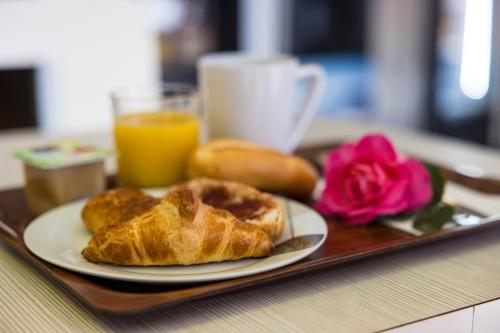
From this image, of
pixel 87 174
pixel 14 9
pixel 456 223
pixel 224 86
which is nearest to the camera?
pixel 456 223

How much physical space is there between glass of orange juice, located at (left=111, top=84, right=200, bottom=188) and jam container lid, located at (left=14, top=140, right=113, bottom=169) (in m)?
0.05

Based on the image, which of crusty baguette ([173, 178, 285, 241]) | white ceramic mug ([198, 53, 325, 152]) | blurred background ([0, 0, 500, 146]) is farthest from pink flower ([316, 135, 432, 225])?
blurred background ([0, 0, 500, 146])

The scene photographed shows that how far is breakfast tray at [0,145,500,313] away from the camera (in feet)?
1.73

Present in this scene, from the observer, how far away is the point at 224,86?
3.24ft

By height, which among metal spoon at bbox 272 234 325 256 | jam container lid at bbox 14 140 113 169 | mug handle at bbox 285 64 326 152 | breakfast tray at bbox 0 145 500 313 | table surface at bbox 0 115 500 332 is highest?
mug handle at bbox 285 64 326 152

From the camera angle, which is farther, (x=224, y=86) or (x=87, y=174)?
(x=224, y=86)

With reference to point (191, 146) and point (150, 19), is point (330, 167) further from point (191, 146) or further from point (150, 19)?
point (150, 19)

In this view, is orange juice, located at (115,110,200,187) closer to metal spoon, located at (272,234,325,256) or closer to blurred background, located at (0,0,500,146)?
metal spoon, located at (272,234,325,256)

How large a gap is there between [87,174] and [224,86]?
245 mm

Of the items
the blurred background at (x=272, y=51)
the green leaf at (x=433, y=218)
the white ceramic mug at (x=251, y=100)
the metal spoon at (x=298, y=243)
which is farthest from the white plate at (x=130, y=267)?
the blurred background at (x=272, y=51)

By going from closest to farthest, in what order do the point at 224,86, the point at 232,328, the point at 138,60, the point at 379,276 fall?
1. the point at 232,328
2. the point at 379,276
3. the point at 224,86
4. the point at 138,60

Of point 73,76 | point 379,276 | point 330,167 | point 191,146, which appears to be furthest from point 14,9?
point 379,276

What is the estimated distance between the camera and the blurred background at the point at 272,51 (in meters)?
2.75

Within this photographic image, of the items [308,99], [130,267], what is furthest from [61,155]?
[308,99]
